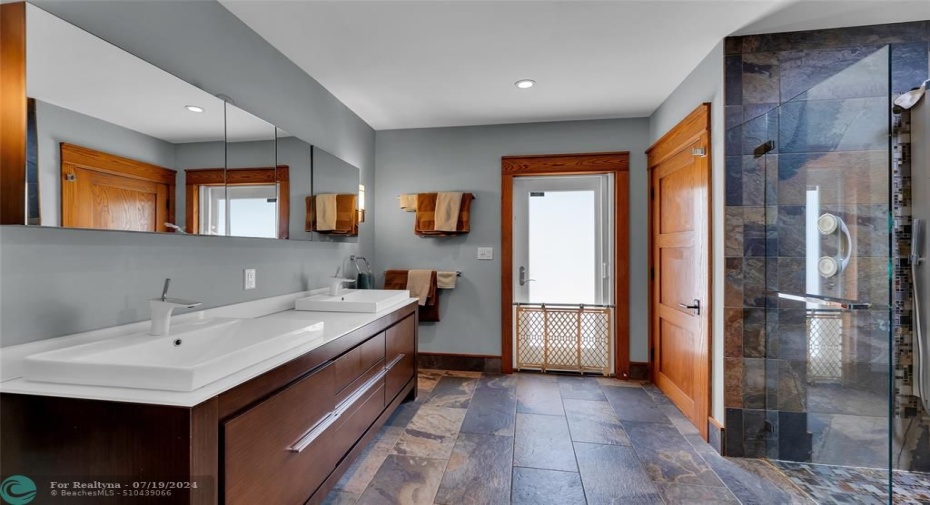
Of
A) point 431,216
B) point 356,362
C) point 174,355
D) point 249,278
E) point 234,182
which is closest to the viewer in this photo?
point 174,355

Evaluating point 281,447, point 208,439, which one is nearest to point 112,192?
point 208,439

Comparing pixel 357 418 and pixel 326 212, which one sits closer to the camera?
pixel 357 418

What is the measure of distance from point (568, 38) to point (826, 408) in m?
2.30

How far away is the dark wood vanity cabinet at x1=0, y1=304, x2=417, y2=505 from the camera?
0.94 m

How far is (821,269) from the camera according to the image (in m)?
1.80

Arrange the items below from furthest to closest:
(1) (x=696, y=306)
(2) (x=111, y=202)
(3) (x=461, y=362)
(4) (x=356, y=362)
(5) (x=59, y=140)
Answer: (3) (x=461, y=362)
(1) (x=696, y=306)
(4) (x=356, y=362)
(2) (x=111, y=202)
(5) (x=59, y=140)

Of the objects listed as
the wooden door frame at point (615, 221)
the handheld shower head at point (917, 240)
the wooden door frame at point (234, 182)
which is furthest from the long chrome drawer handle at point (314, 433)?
the handheld shower head at point (917, 240)

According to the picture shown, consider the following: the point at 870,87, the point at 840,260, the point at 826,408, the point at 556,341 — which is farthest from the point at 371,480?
the point at 870,87

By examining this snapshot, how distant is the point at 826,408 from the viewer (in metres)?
1.87

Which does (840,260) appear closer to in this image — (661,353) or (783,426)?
(783,426)

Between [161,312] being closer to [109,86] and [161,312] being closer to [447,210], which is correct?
[109,86]

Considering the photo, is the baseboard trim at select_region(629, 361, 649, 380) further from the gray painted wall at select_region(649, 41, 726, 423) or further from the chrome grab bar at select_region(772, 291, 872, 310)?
the chrome grab bar at select_region(772, 291, 872, 310)

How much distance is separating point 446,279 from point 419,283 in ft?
0.80

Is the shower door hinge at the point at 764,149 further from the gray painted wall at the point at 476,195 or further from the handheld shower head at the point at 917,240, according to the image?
the gray painted wall at the point at 476,195
